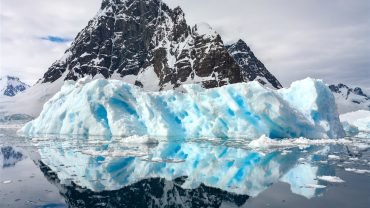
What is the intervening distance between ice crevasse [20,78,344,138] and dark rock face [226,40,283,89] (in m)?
118

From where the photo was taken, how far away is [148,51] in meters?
133

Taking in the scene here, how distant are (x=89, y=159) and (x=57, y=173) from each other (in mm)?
3118

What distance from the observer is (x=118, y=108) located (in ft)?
94.2

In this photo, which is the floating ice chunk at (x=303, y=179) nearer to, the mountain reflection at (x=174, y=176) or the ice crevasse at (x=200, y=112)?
the mountain reflection at (x=174, y=176)

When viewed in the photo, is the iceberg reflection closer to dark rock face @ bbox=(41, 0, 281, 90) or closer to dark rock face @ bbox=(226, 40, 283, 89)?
dark rock face @ bbox=(41, 0, 281, 90)

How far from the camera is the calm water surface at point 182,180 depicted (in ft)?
28.3

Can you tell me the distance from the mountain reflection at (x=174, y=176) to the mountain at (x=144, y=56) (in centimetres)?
8448

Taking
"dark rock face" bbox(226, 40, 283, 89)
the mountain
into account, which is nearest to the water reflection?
the mountain

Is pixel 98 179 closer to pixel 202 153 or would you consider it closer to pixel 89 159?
pixel 89 159

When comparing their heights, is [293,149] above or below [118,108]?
below

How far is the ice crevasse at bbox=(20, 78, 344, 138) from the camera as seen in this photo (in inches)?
1026

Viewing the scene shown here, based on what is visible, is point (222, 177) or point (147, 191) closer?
point (147, 191)

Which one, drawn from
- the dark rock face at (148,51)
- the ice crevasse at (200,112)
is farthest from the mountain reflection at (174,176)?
the dark rock face at (148,51)

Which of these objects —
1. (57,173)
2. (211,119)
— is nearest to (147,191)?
(57,173)
